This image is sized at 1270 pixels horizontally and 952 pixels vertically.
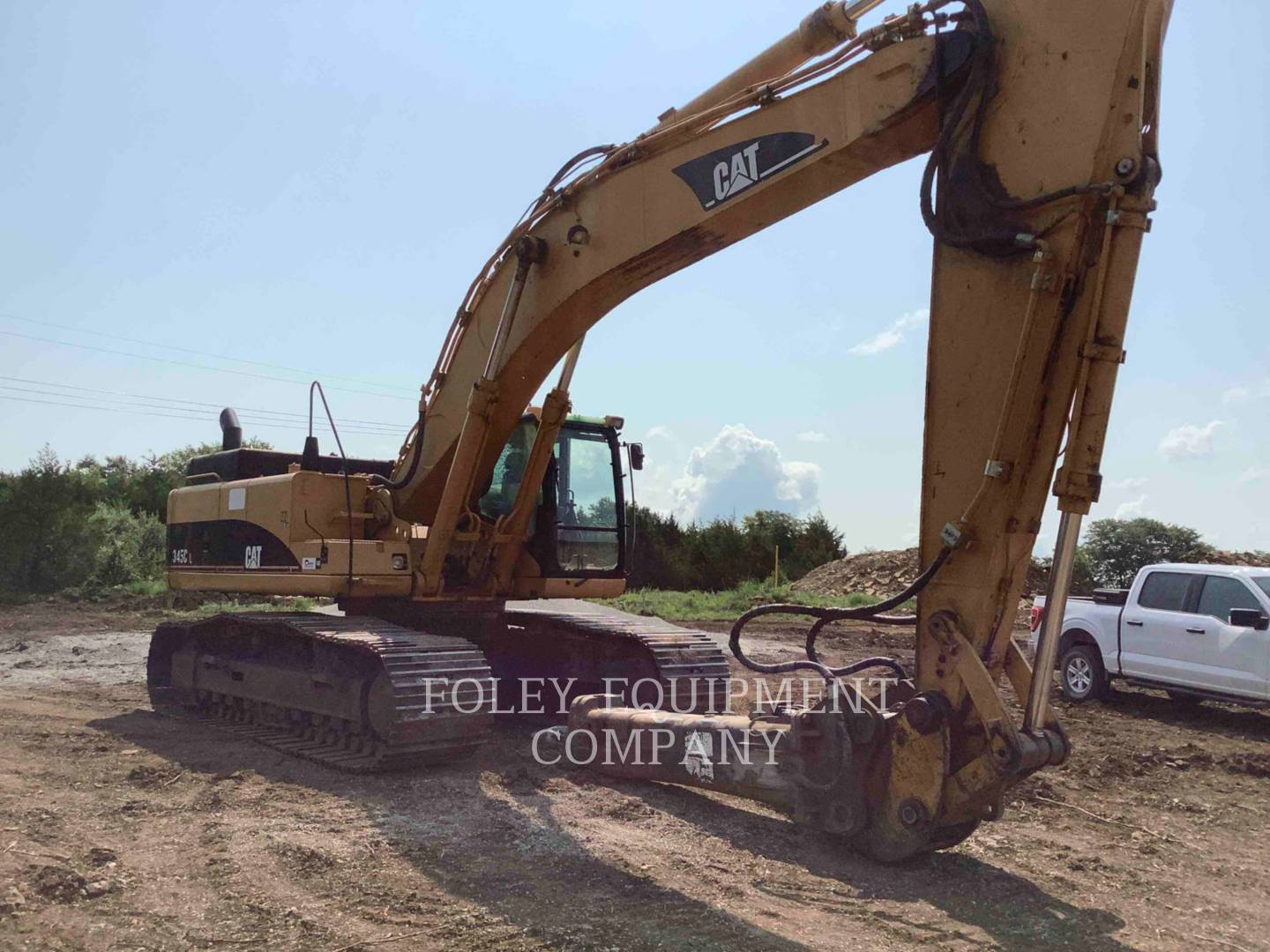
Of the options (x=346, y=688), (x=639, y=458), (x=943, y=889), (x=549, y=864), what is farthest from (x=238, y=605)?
(x=943, y=889)

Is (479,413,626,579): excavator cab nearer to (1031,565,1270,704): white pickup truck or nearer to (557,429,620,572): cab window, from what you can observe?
(557,429,620,572): cab window

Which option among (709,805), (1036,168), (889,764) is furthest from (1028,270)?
(709,805)

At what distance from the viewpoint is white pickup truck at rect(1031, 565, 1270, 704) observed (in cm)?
1027

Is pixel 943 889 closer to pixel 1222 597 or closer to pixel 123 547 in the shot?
pixel 1222 597

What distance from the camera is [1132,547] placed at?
1264 inches

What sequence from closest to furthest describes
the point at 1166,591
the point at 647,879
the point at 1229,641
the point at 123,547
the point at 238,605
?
1. the point at 647,879
2. the point at 1229,641
3. the point at 1166,591
4. the point at 238,605
5. the point at 123,547

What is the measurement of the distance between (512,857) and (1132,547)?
101ft

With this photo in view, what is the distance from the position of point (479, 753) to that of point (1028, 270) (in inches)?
205

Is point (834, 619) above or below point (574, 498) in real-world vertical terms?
below

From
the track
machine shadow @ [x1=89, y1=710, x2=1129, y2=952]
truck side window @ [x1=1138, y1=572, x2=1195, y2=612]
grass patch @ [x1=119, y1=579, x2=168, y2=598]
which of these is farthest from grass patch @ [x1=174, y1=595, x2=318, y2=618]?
truck side window @ [x1=1138, y1=572, x2=1195, y2=612]

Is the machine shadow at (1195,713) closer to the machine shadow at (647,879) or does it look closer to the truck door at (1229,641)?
the truck door at (1229,641)

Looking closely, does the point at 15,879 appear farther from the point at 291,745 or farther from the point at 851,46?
the point at 851,46

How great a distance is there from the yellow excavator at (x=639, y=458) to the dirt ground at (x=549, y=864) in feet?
1.18

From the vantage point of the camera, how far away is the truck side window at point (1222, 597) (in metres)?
10.5
